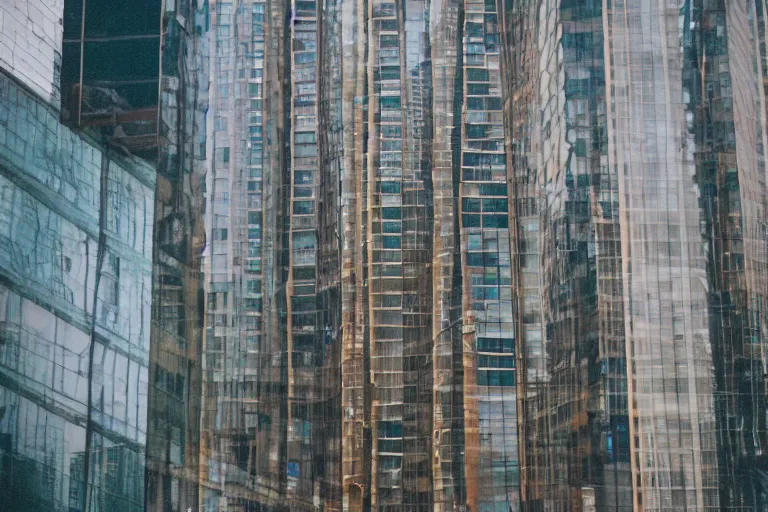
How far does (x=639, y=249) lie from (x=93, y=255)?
4.29ft

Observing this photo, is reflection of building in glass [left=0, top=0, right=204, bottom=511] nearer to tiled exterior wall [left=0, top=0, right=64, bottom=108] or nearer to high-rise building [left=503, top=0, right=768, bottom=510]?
tiled exterior wall [left=0, top=0, right=64, bottom=108]

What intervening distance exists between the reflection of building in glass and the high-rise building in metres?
0.82

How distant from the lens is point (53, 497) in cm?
242

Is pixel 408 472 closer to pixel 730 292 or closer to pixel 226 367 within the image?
pixel 226 367

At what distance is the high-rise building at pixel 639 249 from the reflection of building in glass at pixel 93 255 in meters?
0.82

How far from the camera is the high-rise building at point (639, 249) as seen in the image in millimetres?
2342

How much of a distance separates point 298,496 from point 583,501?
65 centimetres

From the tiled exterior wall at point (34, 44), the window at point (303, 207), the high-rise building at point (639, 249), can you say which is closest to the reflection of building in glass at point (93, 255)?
the tiled exterior wall at point (34, 44)

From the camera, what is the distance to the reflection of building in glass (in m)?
2.44

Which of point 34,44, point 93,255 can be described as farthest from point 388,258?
point 34,44

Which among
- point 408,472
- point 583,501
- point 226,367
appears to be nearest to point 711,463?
point 583,501

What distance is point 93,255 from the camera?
8.26 ft

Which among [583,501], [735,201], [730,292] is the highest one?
[735,201]

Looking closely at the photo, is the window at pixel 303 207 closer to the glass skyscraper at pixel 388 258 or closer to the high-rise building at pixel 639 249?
the glass skyscraper at pixel 388 258
